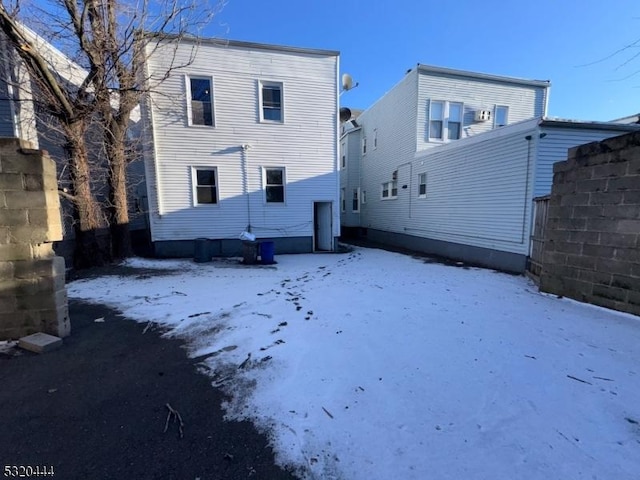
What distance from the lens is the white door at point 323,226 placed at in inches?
494

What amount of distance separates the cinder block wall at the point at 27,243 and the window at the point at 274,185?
8.02 metres

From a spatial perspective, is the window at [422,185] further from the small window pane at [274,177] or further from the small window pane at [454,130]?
the small window pane at [274,177]

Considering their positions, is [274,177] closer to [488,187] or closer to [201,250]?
[201,250]

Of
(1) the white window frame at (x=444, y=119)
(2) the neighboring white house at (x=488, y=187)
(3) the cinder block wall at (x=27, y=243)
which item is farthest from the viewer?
(1) the white window frame at (x=444, y=119)

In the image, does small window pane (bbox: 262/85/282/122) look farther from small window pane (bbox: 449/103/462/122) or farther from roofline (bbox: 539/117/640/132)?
roofline (bbox: 539/117/640/132)

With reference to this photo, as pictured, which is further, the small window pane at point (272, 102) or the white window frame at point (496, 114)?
the white window frame at point (496, 114)

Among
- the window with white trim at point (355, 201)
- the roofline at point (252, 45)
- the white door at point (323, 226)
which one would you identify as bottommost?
the white door at point (323, 226)

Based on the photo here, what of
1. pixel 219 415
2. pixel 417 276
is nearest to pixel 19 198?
pixel 219 415

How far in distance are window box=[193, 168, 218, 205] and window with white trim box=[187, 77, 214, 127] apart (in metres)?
1.69

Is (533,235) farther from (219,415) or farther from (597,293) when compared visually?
(219,415)

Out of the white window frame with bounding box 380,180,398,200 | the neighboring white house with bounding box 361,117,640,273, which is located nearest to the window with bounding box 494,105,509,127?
the neighboring white house with bounding box 361,117,640,273

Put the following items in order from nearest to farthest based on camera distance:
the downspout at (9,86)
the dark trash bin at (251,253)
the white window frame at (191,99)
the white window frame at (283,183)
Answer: the downspout at (9,86)
the dark trash bin at (251,253)
the white window frame at (191,99)
the white window frame at (283,183)

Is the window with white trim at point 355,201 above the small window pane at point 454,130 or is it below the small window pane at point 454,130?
below

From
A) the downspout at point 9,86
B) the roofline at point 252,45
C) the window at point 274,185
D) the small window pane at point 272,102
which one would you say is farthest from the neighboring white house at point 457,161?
the downspout at point 9,86
